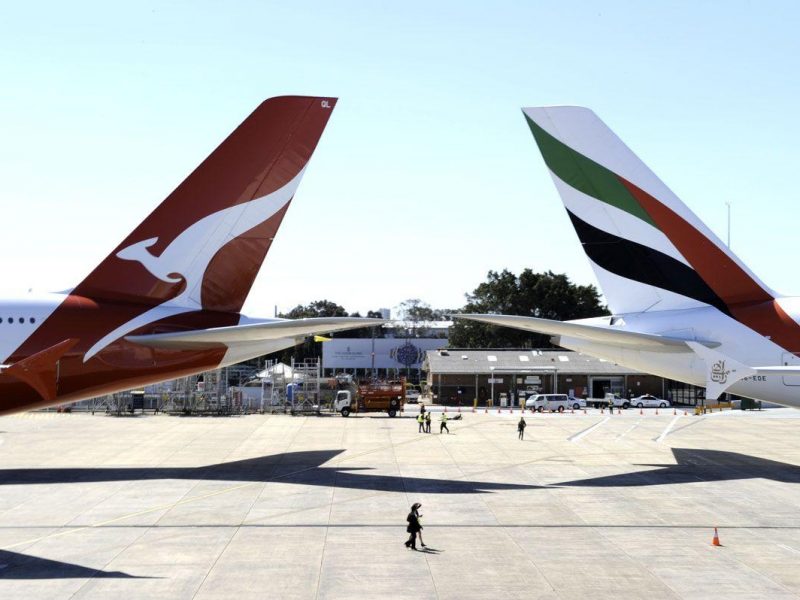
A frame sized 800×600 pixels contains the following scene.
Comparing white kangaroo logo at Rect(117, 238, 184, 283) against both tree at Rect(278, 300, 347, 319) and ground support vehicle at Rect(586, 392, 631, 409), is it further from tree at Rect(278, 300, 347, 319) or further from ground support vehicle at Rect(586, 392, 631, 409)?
tree at Rect(278, 300, 347, 319)

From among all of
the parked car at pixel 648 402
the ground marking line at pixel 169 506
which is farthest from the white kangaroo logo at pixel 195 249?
the parked car at pixel 648 402

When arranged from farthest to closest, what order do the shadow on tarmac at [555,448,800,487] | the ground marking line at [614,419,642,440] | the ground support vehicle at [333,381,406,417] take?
the ground support vehicle at [333,381,406,417]
the ground marking line at [614,419,642,440]
the shadow on tarmac at [555,448,800,487]

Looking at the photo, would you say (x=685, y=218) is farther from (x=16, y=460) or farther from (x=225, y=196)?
(x=16, y=460)

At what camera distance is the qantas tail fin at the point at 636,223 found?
35.3 meters

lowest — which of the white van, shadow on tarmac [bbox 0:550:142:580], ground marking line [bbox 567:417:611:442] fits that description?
shadow on tarmac [bbox 0:550:142:580]

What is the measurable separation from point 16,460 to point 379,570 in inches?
933

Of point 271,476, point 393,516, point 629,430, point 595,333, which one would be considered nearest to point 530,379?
point 629,430

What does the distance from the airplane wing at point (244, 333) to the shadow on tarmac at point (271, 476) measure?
4.92m

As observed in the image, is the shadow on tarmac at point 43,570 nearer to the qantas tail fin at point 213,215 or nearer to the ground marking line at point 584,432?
the qantas tail fin at point 213,215

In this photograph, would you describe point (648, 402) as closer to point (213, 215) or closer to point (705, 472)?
point (705, 472)

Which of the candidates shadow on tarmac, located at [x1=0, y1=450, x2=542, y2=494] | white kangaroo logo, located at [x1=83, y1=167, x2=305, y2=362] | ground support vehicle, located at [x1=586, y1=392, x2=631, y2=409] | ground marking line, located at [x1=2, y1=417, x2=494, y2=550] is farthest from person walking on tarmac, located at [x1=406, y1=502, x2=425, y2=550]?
ground support vehicle, located at [x1=586, y1=392, x2=631, y2=409]

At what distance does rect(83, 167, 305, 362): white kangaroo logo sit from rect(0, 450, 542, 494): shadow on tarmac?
6215 mm

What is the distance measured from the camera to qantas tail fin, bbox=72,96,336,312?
35.3 metres

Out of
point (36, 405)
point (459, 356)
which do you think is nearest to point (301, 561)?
Answer: point (36, 405)
